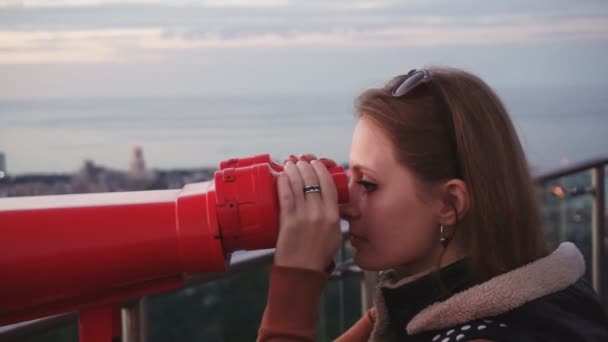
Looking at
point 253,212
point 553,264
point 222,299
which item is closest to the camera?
point 253,212

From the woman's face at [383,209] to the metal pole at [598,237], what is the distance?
2.36 meters

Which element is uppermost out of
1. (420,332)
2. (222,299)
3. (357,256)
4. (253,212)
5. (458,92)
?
(458,92)

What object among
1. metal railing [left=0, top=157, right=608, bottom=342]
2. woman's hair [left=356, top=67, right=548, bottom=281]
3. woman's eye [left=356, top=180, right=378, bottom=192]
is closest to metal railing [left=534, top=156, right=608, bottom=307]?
metal railing [left=0, top=157, right=608, bottom=342]

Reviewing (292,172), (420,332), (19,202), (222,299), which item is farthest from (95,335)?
(222,299)

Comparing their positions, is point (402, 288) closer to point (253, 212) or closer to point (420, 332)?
point (420, 332)

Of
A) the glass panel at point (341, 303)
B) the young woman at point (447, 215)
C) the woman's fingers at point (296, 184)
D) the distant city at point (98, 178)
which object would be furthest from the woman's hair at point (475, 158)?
the glass panel at point (341, 303)

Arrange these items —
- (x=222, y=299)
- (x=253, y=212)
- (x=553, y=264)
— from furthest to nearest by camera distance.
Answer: (x=222, y=299), (x=553, y=264), (x=253, y=212)

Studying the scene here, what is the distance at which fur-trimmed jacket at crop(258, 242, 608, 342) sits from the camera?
45.5 inches

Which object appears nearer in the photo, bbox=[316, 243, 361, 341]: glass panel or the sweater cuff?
the sweater cuff

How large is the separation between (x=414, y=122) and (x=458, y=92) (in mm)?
82

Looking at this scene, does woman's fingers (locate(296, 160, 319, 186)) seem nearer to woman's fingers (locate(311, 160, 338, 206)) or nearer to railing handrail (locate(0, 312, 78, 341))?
woman's fingers (locate(311, 160, 338, 206))

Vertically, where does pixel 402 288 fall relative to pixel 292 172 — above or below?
below

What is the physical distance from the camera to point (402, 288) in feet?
4.47

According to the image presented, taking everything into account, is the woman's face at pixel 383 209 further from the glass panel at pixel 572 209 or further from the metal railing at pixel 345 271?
the glass panel at pixel 572 209
